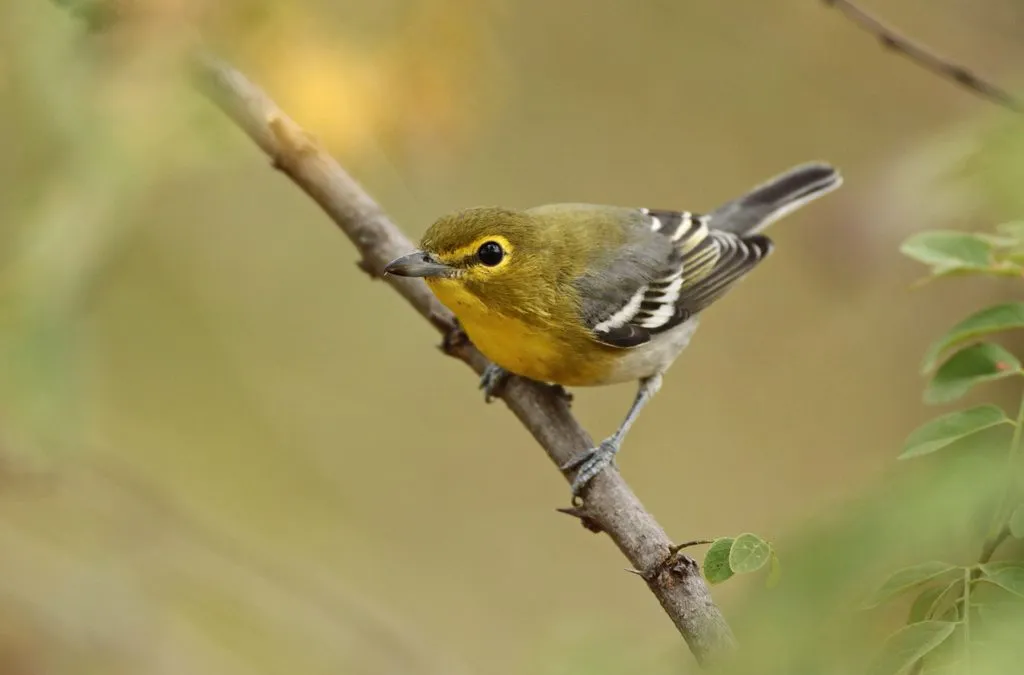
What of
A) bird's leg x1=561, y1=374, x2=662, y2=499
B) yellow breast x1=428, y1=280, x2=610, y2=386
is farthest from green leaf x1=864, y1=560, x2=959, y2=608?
yellow breast x1=428, y1=280, x2=610, y2=386

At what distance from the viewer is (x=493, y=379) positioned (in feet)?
11.1

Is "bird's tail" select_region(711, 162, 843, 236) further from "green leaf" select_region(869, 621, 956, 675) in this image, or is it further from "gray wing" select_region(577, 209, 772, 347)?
"green leaf" select_region(869, 621, 956, 675)

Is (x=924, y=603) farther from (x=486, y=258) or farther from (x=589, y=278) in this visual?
(x=589, y=278)

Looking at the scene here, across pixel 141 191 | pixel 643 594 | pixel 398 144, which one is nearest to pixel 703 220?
pixel 398 144

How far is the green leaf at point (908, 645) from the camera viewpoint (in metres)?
1.16

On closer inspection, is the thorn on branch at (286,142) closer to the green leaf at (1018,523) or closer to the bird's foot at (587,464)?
the bird's foot at (587,464)

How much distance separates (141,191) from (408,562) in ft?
16.2

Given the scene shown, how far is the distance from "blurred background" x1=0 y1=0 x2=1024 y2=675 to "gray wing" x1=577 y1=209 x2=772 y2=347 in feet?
1.16

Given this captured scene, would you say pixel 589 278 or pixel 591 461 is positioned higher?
pixel 589 278

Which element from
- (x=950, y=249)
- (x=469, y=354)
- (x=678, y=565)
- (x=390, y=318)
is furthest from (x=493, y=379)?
(x=390, y=318)

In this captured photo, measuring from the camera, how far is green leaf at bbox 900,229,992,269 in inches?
73.1

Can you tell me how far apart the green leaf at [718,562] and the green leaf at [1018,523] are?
0.37 m

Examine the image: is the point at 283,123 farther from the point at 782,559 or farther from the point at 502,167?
the point at 502,167

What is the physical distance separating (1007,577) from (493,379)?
2278mm
